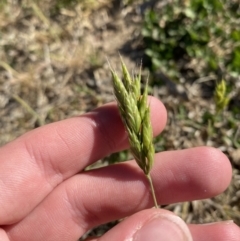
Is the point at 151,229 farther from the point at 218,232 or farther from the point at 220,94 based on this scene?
the point at 220,94

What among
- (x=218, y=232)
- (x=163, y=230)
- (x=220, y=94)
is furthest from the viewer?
(x=220, y=94)

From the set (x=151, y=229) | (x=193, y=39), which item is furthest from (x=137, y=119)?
(x=193, y=39)

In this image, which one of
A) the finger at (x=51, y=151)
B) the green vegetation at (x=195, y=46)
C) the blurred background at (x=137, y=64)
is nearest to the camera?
the finger at (x=51, y=151)

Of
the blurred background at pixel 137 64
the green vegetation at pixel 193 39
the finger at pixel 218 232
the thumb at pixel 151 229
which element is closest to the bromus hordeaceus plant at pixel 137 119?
the thumb at pixel 151 229

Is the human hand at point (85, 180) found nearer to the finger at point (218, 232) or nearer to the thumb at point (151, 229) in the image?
the finger at point (218, 232)

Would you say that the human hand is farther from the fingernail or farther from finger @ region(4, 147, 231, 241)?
the fingernail
